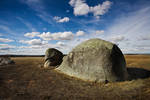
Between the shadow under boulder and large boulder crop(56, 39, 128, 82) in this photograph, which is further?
the shadow under boulder

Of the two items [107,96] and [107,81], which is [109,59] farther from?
[107,96]

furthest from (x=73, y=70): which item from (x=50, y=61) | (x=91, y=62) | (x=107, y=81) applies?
(x=50, y=61)

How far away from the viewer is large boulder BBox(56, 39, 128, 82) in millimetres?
8883

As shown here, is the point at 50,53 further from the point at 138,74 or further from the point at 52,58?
the point at 138,74

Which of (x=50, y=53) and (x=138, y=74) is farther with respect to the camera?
(x=50, y=53)

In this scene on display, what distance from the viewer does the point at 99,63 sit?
920 centimetres

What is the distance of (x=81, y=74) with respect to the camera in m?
9.77

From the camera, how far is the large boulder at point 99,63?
Result: 8.88 m

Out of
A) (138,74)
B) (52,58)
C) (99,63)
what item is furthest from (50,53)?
(138,74)

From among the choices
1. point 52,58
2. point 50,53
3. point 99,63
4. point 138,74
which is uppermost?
point 50,53

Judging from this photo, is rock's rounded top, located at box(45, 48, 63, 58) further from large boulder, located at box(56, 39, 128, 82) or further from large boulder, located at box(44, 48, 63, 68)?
large boulder, located at box(56, 39, 128, 82)

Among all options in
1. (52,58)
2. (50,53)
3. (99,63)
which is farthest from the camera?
(50,53)

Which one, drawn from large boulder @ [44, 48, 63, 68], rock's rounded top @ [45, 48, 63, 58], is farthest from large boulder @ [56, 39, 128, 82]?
rock's rounded top @ [45, 48, 63, 58]

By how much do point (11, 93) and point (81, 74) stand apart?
608 cm
